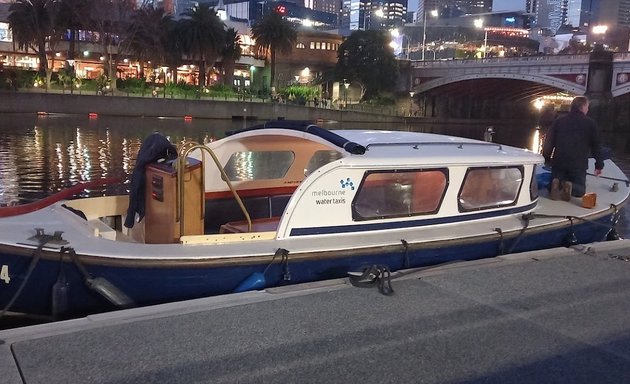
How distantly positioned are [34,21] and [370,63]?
130 feet

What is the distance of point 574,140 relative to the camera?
10266 mm

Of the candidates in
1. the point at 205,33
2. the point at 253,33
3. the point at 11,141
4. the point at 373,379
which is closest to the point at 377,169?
the point at 373,379

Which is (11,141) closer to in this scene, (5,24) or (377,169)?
(377,169)

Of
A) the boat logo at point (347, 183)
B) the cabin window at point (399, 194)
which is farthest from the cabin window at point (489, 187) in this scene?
the boat logo at point (347, 183)

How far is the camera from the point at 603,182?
13000 millimetres

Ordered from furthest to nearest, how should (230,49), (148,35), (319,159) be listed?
(230,49) < (148,35) < (319,159)

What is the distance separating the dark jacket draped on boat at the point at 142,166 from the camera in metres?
7.67

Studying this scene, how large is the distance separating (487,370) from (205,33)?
69.7 m

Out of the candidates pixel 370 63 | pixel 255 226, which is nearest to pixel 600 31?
pixel 370 63

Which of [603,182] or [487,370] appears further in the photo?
[603,182]

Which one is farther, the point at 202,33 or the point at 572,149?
the point at 202,33

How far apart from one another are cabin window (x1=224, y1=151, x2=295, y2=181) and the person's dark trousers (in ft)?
16.0

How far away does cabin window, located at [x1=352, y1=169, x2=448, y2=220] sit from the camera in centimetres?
777

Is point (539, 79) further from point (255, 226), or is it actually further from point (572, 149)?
point (255, 226)
